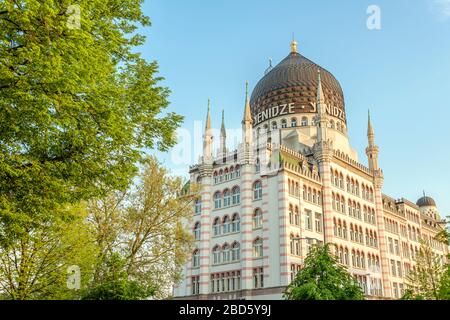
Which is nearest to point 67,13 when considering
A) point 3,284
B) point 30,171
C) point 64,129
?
point 64,129

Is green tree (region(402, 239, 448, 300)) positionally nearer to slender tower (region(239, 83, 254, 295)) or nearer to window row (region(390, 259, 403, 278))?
slender tower (region(239, 83, 254, 295))

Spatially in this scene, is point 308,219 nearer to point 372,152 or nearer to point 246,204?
point 246,204

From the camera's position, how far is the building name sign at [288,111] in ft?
202

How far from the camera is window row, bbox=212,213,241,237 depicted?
49562mm

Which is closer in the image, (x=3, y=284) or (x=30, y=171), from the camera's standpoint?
(x=30, y=171)

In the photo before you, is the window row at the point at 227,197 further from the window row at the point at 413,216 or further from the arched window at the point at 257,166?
the window row at the point at 413,216

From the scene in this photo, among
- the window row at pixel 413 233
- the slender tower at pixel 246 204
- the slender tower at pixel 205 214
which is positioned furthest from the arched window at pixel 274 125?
the window row at pixel 413 233

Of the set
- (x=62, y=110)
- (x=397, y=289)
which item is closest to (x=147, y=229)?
(x=62, y=110)

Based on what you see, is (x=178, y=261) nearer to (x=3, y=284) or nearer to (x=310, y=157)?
(x=3, y=284)

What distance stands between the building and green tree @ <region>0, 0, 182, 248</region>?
25.9 meters

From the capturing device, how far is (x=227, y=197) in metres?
51.3

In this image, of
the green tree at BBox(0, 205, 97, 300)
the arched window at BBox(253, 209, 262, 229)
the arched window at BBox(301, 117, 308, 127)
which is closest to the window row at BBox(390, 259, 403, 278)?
the arched window at BBox(301, 117, 308, 127)
